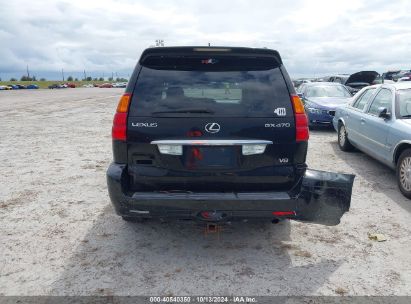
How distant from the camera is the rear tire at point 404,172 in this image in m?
5.05

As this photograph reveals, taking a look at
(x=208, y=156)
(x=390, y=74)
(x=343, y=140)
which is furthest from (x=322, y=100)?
(x=390, y=74)

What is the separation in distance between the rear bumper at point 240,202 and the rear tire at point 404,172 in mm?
2251

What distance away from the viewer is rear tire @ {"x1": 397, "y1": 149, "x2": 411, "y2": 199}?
505 cm

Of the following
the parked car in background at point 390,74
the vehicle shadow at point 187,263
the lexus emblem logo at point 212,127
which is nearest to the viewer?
the vehicle shadow at point 187,263

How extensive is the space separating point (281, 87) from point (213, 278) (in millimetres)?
1843

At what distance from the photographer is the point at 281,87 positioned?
3.33 m

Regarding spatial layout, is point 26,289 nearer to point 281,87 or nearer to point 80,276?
point 80,276

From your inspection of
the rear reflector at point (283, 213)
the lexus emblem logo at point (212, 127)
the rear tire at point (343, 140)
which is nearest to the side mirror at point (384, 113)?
the rear tire at point (343, 140)

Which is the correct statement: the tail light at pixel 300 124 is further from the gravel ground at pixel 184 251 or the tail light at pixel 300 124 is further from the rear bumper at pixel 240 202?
the gravel ground at pixel 184 251

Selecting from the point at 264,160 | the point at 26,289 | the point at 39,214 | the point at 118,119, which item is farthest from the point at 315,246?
the point at 39,214

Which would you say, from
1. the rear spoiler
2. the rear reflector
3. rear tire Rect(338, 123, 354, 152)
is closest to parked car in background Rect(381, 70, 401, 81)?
rear tire Rect(338, 123, 354, 152)

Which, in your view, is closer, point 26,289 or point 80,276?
point 26,289

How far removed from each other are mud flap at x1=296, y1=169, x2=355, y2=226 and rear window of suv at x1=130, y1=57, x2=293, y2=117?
0.67m

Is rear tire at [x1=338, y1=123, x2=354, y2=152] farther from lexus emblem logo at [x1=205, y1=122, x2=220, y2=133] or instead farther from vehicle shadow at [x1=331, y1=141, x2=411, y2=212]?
lexus emblem logo at [x1=205, y1=122, x2=220, y2=133]
